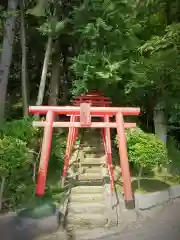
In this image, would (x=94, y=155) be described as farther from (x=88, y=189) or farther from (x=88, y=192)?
(x=88, y=192)

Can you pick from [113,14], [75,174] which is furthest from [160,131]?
[113,14]

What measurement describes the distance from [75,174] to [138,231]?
3654 millimetres

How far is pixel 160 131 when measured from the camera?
12.1 m

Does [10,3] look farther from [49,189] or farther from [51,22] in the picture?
[49,189]

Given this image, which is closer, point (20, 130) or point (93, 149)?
point (20, 130)

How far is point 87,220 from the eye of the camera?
340 inches

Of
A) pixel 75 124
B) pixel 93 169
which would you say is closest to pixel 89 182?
pixel 93 169

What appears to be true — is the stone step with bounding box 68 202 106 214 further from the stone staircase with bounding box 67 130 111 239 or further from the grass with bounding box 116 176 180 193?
the grass with bounding box 116 176 180 193

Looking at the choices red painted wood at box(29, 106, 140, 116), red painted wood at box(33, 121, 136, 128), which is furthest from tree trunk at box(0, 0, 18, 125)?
red painted wood at box(33, 121, 136, 128)

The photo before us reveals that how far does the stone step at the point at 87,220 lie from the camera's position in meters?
8.57

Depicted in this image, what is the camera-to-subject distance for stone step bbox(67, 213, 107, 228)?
857 cm

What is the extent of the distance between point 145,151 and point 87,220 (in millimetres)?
2654

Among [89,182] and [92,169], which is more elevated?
[92,169]

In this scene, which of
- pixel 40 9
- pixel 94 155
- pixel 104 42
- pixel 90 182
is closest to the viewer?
pixel 90 182
